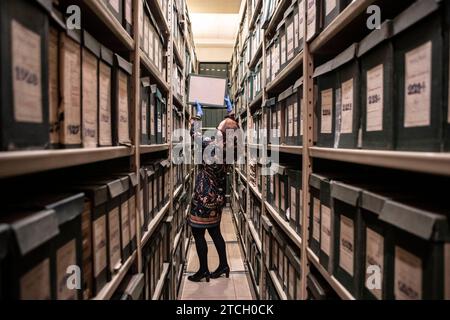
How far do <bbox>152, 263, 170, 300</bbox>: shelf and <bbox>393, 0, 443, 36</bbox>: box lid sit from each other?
65.1 inches

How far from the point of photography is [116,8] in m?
1.20

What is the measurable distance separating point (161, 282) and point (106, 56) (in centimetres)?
142

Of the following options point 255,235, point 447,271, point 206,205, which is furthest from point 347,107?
point 206,205

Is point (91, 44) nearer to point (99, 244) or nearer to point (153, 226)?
point (99, 244)

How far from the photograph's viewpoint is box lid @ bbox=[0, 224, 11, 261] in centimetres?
51

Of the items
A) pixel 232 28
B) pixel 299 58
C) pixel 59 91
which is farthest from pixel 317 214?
pixel 232 28

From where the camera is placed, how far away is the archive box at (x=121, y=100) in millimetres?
1163

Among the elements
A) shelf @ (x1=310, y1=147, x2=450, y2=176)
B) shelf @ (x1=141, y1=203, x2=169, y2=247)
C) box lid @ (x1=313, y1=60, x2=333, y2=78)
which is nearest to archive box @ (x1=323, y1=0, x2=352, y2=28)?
box lid @ (x1=313, y1=60, x2=333, y2=78)

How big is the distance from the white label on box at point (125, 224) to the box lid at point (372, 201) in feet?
2.62

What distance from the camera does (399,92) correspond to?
2.54 feet

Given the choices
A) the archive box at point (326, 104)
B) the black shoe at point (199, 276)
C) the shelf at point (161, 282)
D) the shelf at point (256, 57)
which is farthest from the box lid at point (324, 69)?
the black shoe at point (199, 276)

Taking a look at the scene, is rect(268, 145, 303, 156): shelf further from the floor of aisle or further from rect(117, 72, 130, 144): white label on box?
the floor of aisle

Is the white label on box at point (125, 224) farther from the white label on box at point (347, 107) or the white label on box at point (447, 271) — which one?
the white label on box at point (447, 271)
